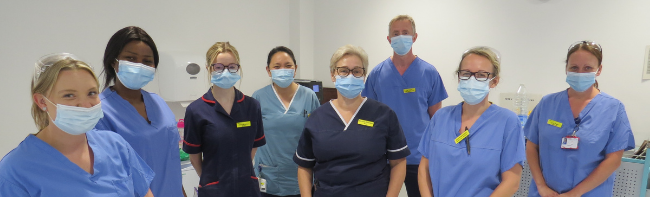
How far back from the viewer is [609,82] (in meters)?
2.71

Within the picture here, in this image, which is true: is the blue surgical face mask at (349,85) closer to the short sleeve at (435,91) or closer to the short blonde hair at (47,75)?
the short sleeve at (435,91)

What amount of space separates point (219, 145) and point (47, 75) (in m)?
0.71

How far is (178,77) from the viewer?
122 inches

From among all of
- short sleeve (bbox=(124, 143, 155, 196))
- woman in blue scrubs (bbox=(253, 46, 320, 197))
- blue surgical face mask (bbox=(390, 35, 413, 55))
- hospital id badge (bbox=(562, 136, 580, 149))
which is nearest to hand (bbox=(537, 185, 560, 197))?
hospital id badge (bbox=(562, 136, 580, 149))

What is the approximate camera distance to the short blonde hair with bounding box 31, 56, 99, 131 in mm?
970

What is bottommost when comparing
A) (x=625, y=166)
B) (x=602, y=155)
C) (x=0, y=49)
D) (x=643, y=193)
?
(x=643, y=193)

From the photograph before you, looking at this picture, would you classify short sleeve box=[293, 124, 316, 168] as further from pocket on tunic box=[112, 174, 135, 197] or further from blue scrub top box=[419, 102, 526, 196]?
pocket on tunic box=[112, 174, 135, 197]

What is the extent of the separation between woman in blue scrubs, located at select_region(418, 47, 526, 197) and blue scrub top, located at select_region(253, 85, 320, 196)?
2.38 ft

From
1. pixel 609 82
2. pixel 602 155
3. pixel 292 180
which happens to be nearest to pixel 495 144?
pixel 602 155

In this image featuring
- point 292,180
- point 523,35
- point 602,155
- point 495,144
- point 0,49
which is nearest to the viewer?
point 495,144

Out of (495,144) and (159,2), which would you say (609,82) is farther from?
(159,2)

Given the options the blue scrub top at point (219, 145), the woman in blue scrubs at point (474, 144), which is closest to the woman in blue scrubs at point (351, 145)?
the woman in blue scrubs at point (474, 144)

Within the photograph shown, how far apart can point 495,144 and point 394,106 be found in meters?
0.85

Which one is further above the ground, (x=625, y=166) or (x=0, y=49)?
(x=0, y=49)
